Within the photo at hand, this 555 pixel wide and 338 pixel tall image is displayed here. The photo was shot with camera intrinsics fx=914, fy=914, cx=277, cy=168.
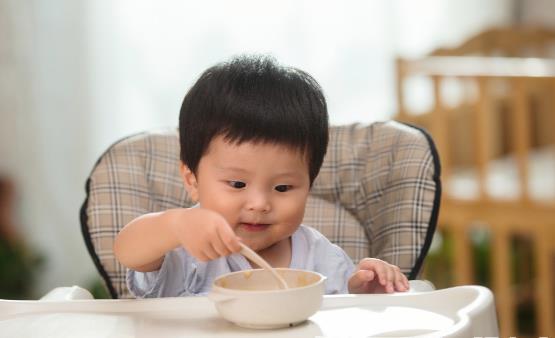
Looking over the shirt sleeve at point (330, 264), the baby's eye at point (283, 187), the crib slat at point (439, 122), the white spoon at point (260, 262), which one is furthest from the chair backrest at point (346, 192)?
the crib slat at point (439, 122)

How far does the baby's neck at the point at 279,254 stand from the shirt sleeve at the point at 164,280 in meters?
0.13

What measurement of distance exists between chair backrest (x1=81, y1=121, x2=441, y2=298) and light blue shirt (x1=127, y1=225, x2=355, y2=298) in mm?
137

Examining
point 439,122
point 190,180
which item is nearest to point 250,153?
point 190,180

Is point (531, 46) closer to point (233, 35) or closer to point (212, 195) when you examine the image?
point (233, 35)

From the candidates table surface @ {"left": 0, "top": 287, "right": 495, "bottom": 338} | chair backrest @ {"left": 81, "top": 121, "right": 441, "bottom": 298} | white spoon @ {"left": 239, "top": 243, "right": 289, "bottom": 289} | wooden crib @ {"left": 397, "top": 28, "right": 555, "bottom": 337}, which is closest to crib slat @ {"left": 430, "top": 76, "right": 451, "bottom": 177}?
wooden crib @ {"left": 397, "top": 28, "right": 555, "bottom": 337}

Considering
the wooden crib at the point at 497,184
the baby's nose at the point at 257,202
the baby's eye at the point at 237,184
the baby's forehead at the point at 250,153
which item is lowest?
the wooden crib at the point at 497,184

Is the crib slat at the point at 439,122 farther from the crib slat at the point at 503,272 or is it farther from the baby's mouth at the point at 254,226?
the baby's mouth at the point at 254,226

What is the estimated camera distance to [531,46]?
3805 mm

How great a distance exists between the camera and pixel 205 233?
97 centimetres

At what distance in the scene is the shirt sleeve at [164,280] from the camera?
47.8 inches

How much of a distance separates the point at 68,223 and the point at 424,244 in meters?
1.78

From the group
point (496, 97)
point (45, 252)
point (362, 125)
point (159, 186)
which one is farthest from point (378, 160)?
point (496, 97)

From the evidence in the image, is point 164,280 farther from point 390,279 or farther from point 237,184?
point 390,279

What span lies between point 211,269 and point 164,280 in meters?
0.07
